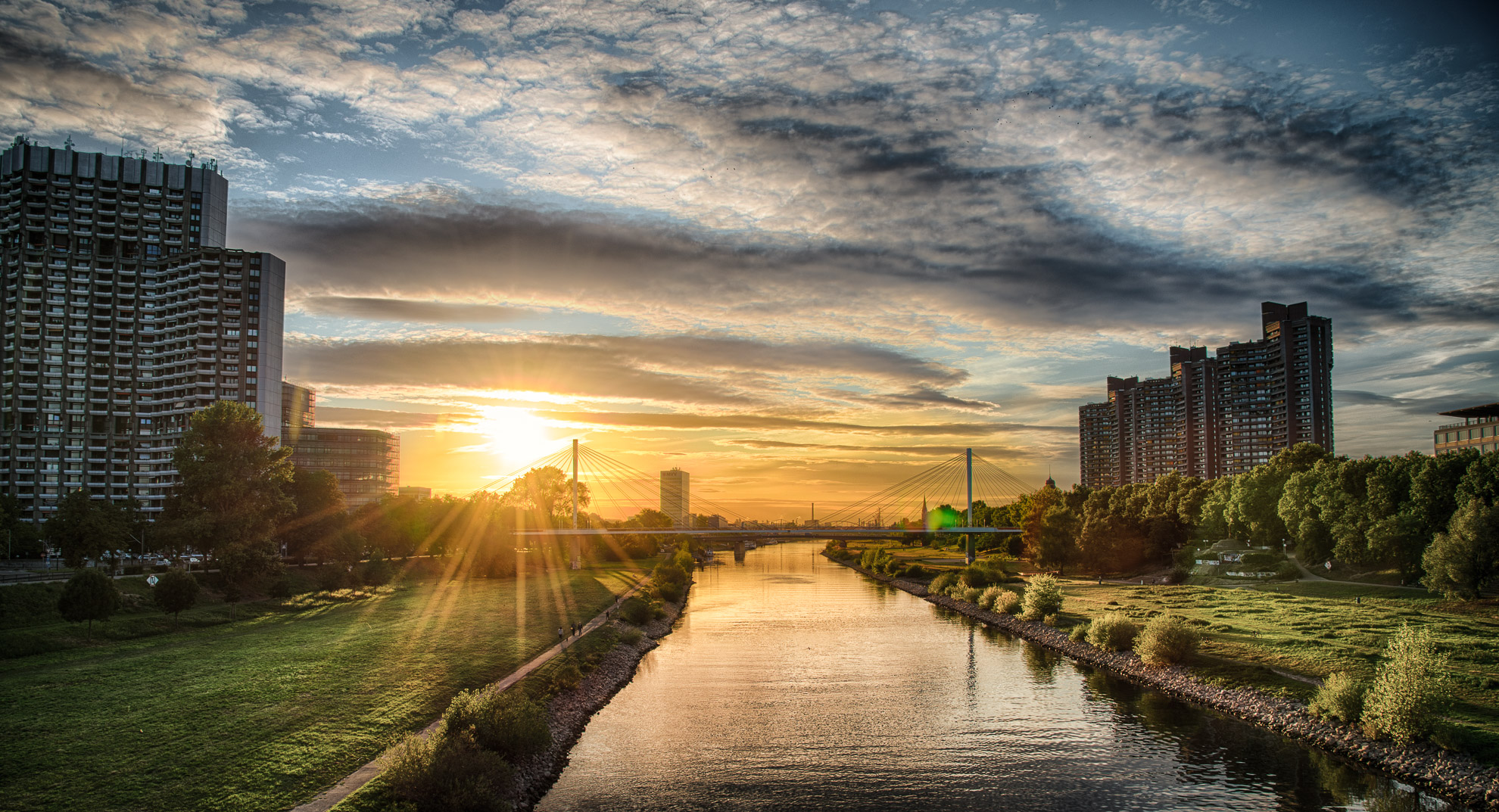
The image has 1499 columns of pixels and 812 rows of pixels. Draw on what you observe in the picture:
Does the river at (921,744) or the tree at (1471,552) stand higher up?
the tree at (1471,552)

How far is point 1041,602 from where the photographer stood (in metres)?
60.4

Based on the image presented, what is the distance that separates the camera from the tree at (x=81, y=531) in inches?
2643

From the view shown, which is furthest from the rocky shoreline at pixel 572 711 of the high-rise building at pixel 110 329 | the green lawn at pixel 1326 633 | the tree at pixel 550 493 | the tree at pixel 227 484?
the high-rise building at pixel 110 329

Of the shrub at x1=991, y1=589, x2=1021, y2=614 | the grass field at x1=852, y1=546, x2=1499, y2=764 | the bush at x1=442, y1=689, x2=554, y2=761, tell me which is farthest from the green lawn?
the bush at x1=442, y1=689, x2=554, y2=761

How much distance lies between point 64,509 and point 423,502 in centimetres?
4372

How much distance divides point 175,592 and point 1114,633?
5650 centimetres

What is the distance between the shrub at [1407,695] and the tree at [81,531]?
276ft

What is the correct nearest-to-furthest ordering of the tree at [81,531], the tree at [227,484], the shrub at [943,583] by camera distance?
the tree at [81,531] < the tree at [227,484] < the shrub at [943,583]

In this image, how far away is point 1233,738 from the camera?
31438 millimetres

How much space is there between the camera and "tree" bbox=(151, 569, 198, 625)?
50.8 m

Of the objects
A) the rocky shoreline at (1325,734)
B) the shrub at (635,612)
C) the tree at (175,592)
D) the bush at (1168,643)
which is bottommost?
the shrub at (635,612)

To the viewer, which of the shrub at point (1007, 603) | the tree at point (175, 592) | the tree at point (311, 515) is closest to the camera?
the tree at point (175, 592)

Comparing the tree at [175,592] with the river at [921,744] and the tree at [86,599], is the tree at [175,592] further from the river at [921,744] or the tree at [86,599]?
the river at [921,744]

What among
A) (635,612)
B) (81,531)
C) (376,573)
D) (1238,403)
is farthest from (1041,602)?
(1238,403)
